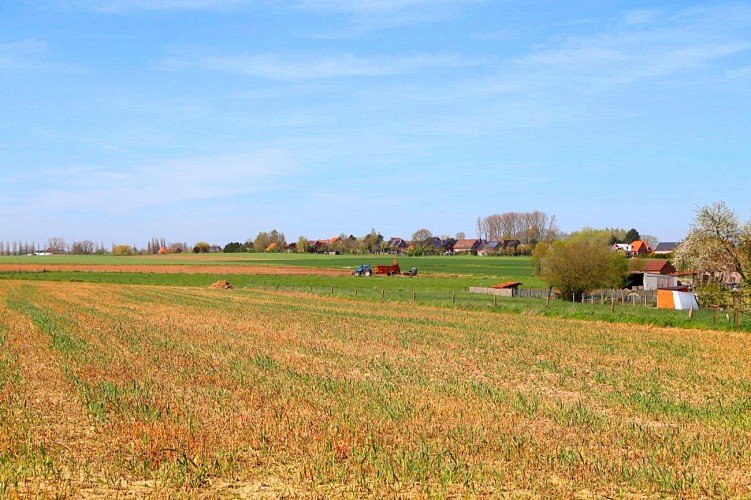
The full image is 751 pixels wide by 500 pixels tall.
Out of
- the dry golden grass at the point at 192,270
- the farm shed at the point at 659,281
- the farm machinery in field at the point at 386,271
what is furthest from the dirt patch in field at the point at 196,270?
the farm shed at the point at 659,281

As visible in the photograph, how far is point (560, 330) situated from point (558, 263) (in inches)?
1329

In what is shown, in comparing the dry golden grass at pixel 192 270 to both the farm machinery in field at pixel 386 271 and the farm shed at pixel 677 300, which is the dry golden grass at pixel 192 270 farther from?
the farm shed at pixel 677 300

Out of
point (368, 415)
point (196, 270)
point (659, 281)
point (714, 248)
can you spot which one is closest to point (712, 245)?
point (714, 248)

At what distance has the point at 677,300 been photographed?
52.8m

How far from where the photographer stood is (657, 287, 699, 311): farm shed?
52.5 metres

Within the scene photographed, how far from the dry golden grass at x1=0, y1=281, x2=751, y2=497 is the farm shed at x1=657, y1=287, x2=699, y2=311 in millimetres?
22159

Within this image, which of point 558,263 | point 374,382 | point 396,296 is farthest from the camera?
point 558,263

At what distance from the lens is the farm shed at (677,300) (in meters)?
52.5

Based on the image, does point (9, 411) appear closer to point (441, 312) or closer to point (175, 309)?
point (175, 309)

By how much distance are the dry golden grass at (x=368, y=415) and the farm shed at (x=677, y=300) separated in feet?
72.7

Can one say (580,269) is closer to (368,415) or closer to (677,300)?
(677,300)

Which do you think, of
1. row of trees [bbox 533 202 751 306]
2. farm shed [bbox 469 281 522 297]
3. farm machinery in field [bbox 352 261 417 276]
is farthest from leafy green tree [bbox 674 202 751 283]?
farm machinery in field [bbox 352 261 417 276]

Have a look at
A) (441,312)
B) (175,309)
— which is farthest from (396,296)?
(175,309)

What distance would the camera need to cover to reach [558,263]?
67.5m
